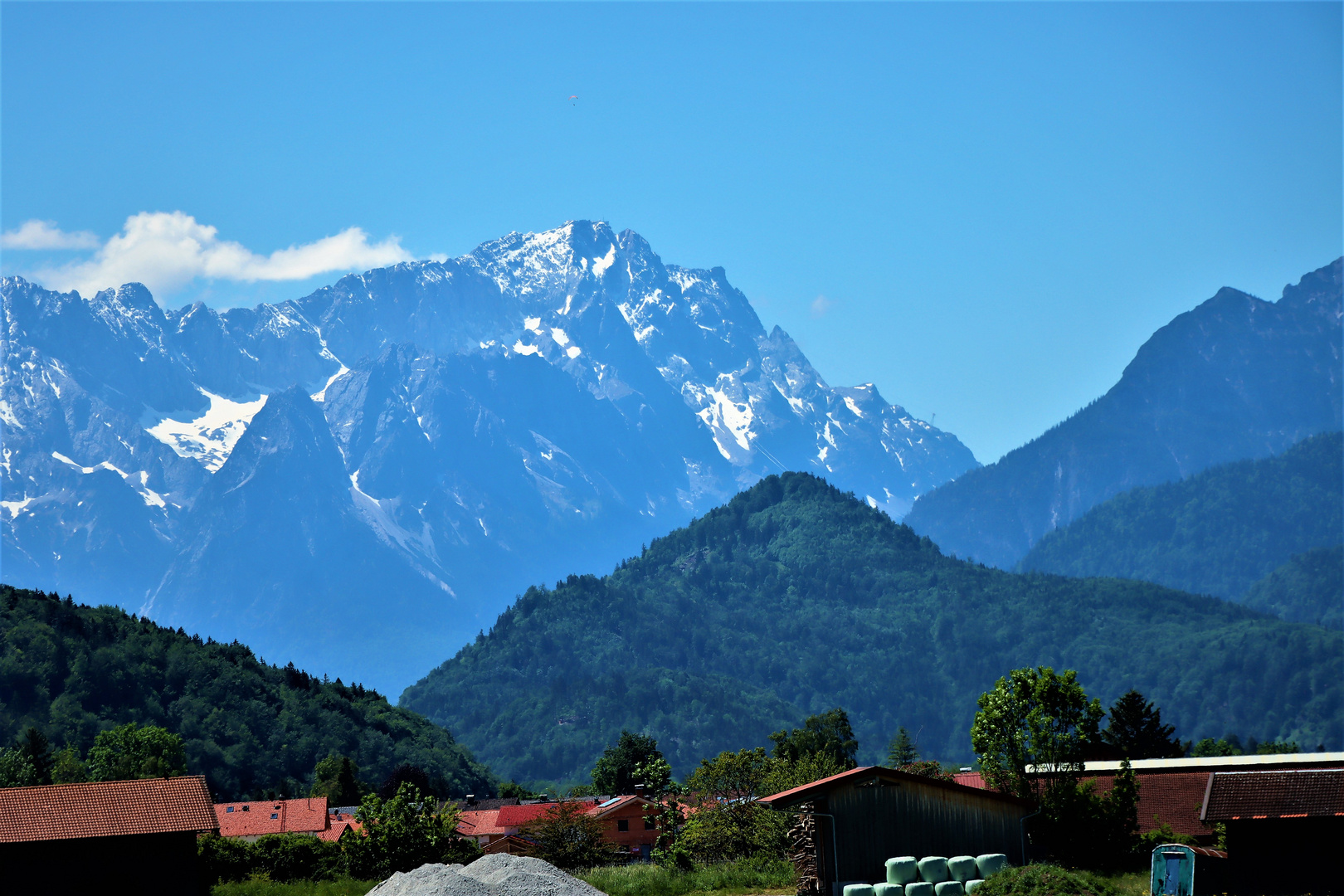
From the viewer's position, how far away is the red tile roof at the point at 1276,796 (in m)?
43.3

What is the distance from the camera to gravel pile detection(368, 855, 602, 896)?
133 feet

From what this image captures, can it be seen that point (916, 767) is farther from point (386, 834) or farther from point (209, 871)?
point (209, 871)

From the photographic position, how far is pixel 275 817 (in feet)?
365

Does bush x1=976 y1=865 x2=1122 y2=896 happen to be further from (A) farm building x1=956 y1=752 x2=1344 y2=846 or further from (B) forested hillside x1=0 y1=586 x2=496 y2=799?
(B) forested hillside x1=0 y1=586 x2=496 y2=799

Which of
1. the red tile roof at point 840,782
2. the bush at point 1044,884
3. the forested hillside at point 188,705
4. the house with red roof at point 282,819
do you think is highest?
the forested hillside at point 188,705

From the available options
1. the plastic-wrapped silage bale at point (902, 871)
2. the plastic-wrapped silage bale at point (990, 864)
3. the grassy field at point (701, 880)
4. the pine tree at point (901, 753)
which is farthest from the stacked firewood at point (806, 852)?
the pine tree at point (901, 753)

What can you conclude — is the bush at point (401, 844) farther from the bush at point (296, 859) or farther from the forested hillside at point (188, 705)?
the forested hillside at point (188, 705)

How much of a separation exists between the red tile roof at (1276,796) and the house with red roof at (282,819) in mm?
71091

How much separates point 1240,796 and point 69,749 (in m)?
121

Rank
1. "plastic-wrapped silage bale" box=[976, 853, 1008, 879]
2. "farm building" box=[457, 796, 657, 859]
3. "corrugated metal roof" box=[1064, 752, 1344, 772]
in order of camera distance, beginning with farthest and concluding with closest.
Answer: "farm building" box=[457, 796, 657, 859]
"corrugated metal roof" box=[1064, 752, 1344, 772]
"plastic-wrapped silage bale" box=[976, 853, 1008, 879]

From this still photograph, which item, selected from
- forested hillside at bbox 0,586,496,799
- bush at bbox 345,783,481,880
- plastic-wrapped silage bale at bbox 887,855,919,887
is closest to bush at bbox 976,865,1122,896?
plastic-wrapped silage bale at bbox 887,855,919,887

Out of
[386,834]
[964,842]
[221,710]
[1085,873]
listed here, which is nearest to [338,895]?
[386,834]

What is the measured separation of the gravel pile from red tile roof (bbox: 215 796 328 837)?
63761 millimetres

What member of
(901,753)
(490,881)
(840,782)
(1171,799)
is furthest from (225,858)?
(901,753)
